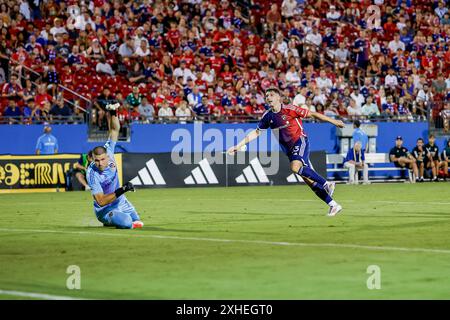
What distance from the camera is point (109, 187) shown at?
1578 cm

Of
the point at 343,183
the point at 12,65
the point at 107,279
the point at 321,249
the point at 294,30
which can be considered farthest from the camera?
the point at 294,30

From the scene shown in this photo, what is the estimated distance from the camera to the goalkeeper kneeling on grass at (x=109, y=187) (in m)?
15.4

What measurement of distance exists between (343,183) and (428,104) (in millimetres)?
4883

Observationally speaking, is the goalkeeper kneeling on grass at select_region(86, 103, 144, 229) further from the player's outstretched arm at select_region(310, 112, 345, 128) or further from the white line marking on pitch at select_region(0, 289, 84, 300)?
the white line marking on pitch at select_region(0, 289, 84, 300)

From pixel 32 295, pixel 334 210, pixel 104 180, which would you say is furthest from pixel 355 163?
pixel 32 295

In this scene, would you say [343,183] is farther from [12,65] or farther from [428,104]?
[12,65]

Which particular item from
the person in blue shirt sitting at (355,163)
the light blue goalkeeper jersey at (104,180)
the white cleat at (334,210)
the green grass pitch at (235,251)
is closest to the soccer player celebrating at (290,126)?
the white cleat at (334,210)

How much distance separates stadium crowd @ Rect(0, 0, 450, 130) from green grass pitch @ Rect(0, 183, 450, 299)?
10.5m

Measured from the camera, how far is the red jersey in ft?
60.8

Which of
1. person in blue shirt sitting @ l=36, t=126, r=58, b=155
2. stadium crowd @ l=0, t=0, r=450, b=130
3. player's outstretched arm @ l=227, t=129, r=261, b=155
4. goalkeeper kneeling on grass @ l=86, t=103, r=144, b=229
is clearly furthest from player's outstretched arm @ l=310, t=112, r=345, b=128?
person in blue shirt sitting @ l=36, t=126, r=58, b=155

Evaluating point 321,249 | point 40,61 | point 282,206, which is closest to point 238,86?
point 40,61

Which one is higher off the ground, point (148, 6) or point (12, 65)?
point (148, 6)
